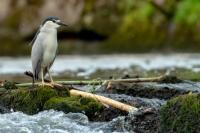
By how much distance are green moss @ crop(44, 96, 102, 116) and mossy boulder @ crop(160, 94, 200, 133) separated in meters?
1.23

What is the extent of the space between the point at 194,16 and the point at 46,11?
542cm

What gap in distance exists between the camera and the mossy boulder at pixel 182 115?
732 centimetres

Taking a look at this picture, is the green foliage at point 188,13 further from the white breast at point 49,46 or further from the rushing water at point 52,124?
the rushing water at point 52,124

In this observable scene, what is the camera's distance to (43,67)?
9820 mm

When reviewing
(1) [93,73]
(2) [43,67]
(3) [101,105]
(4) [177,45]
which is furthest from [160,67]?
(3) [101,105]

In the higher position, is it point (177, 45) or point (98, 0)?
point (98, 0)

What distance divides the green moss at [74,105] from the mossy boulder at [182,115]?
123 centimetres

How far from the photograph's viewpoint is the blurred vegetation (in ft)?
74.3

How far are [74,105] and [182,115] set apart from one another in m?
1.70

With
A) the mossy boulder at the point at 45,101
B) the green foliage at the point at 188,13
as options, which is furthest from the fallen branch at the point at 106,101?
the green foliage at the point at 188,13

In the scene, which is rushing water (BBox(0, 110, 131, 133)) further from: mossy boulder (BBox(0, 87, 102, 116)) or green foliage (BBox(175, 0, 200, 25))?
green foliage (BBox(175, 0, 200, 25))

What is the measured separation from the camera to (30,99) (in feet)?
29.1

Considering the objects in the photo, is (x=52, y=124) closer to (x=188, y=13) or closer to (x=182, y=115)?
(x=182, y=115)

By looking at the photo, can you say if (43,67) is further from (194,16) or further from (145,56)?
(194,16)
